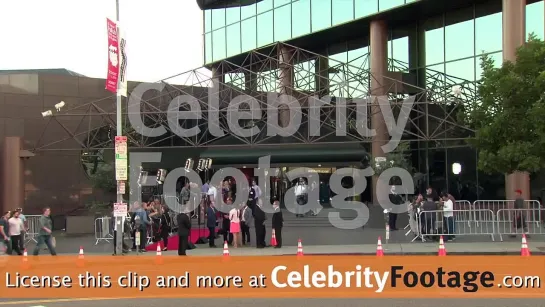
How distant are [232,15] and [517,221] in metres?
23.8

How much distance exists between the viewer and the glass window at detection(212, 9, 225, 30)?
36281 mm

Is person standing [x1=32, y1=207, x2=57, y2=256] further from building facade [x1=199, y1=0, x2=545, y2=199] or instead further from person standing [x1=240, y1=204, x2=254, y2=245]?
building facade [x1=199, y1=0, x2=545, y2=199]

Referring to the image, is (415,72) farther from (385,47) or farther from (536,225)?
(536,225)

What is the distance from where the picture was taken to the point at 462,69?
26547 millimetres

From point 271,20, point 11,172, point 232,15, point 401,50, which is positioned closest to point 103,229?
point 11,172

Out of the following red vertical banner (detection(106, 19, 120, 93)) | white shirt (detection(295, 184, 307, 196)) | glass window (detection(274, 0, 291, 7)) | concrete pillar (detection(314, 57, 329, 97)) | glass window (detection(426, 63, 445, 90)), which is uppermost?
glass window (detection(274, 0, 291, 7))

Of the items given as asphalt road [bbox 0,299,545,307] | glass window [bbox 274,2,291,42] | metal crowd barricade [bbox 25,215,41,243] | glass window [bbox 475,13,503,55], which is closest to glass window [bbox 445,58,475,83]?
glass window [bbox 475,13,503,55]

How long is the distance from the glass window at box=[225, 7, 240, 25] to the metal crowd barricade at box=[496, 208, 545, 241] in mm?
22778

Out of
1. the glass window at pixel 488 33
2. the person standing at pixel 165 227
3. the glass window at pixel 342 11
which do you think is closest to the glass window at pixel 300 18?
the glass window at pixel 342 11

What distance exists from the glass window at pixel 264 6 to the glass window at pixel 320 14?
3380 millimetres

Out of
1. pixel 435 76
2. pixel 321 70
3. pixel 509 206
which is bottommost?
pixel 509 206

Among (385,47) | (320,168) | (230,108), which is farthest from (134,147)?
(385,47)

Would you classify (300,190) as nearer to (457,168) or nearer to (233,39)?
(457,168)

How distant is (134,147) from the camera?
2639 cm
